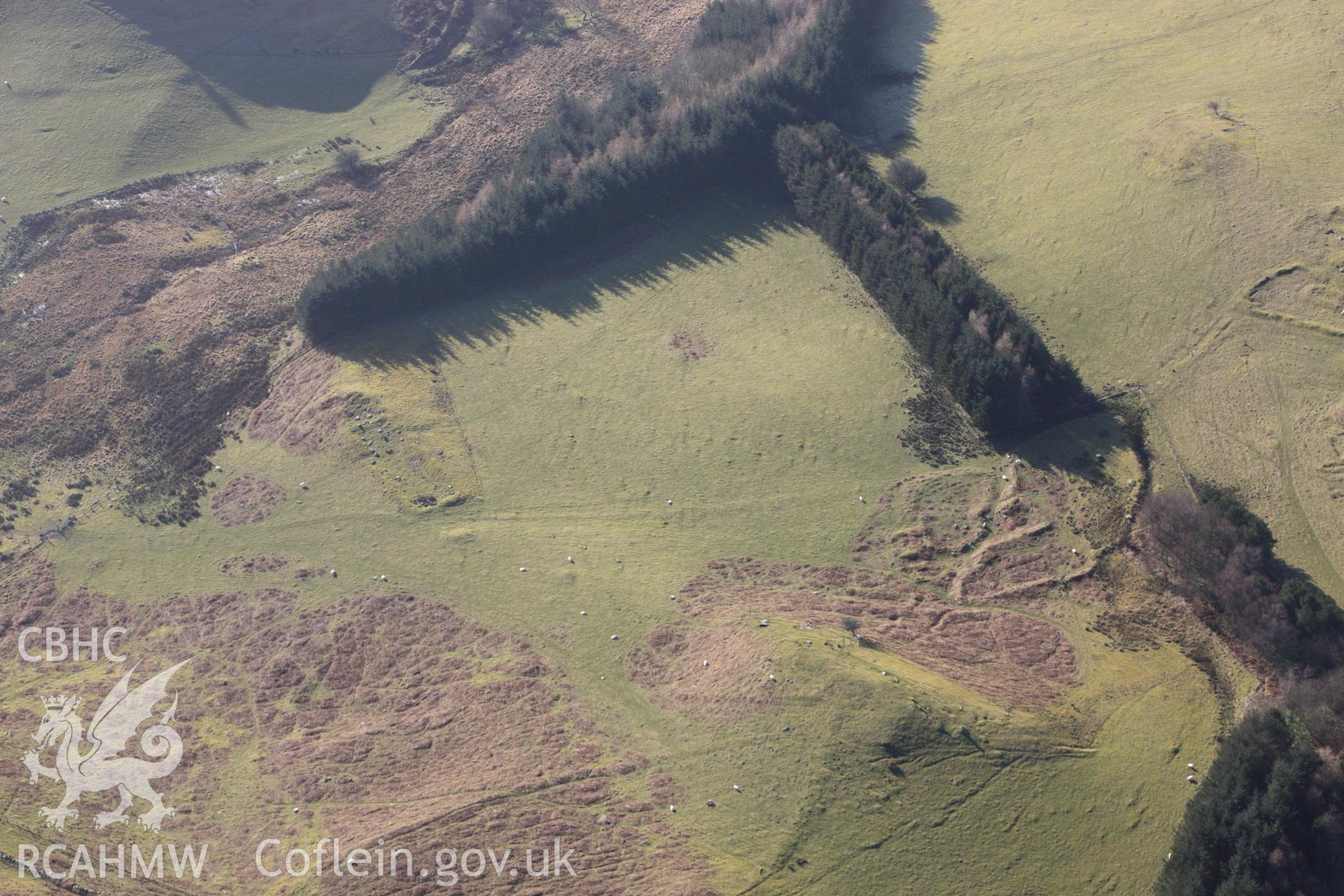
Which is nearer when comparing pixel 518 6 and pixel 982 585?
pixel 982 585

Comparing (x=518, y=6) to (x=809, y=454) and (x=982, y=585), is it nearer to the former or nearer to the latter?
(x=809, y=454)

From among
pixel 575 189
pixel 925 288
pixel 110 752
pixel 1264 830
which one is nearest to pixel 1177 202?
pixel 925 288

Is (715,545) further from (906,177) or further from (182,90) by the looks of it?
(182,90)

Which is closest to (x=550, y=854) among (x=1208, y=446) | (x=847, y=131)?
(x=1208, y=446)

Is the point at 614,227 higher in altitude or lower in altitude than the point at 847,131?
lower

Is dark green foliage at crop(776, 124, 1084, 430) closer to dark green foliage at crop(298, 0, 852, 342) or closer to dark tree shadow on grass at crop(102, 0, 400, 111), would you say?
dark green foliage at crop(298, 0, 852, 342)

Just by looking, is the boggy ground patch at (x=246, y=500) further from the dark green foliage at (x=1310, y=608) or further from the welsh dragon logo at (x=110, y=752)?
the dark green foliage at (x=1310, y=608)
